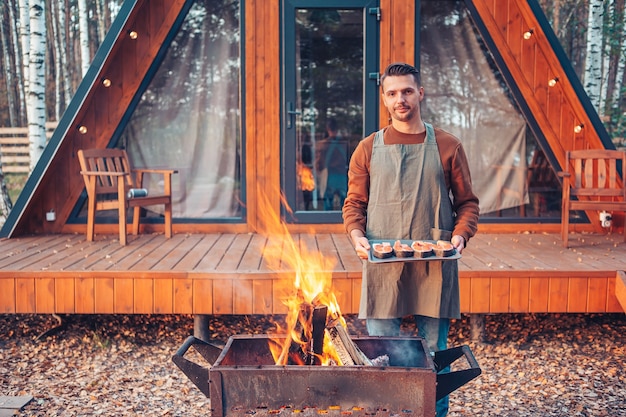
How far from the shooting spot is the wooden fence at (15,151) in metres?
12.9

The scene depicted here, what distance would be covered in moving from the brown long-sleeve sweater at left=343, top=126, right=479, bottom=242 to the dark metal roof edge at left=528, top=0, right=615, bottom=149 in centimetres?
332

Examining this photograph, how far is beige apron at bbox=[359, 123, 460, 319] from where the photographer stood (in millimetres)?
2482

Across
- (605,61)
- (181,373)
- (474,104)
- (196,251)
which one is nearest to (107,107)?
(196,251)

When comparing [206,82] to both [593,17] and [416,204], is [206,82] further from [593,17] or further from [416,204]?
[593,17]

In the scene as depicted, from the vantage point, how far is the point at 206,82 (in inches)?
235

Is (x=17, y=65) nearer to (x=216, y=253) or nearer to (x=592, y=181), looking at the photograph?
Result: (x=216, y=253)

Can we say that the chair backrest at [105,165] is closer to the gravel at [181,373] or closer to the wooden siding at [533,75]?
the gravel at [181,373]

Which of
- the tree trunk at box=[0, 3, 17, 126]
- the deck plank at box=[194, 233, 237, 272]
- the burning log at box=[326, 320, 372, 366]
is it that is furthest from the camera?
the tree trunk at box=[0, 3, 17, 126]

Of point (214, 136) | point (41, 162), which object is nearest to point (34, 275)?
point (41, 162)

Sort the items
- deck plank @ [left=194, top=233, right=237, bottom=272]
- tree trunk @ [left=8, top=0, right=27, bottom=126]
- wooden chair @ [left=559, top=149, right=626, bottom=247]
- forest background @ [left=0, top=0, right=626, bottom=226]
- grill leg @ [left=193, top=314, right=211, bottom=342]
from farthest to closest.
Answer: tree trunk @ [left=8, top=0, right=27, bottom=126]
forest background @ [left=0, top=0, right=626, bottom=226]
wooden chair @ [left=559, top=149, right=626, bottom=247]
grill leg @ [left=193, top=314, right=211, bottom=342]
deck plank @ [left=194, top=233, right=237, bottom=272]

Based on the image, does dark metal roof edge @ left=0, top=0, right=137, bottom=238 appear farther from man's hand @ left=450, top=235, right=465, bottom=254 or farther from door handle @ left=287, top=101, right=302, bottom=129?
man's hand @ left=450, top=235, right=465, bottom=254

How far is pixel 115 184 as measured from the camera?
5480 millimetres

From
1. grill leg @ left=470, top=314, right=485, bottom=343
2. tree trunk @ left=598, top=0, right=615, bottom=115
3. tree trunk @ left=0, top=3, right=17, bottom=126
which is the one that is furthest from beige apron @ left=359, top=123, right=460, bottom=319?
tree trunk @ left=0, top=3, right=17, bottom=126

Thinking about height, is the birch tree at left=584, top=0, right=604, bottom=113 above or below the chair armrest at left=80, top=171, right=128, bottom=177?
above
